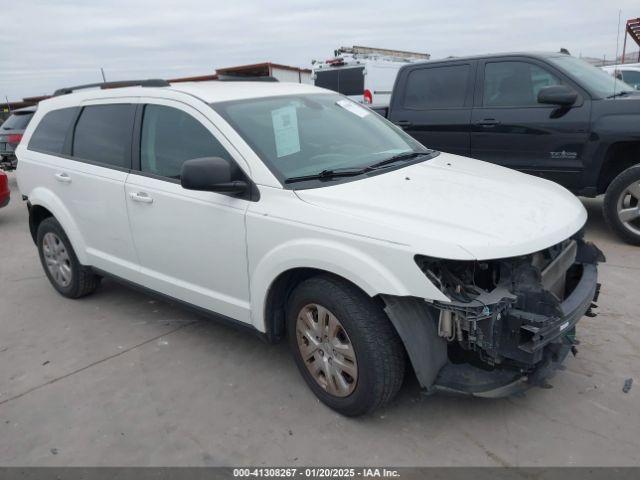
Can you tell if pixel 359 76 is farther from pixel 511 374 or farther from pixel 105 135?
pixel 511 374

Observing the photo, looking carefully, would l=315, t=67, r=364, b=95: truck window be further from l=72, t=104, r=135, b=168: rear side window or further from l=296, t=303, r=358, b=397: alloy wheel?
l=296, t=303, r=358, b=397: alloy wheel

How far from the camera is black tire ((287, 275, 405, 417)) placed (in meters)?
2.60

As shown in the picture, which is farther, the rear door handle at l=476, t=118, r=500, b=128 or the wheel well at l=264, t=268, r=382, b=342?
the rear door handle at l=476, t=118, r=500, b=128

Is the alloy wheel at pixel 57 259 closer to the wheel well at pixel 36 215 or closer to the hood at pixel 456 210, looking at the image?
the wheel well at pixel 36 215

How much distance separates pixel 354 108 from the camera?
399cm

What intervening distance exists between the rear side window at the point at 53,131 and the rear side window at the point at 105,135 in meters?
0.19

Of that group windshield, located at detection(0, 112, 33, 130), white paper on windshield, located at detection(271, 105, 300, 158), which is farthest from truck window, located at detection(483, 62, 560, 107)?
windshield, located at detection(0, 112, 33, 130)

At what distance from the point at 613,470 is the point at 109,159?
12.0 feet

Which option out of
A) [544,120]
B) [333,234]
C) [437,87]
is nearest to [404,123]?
[437,87]

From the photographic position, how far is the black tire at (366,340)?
8.53 feet

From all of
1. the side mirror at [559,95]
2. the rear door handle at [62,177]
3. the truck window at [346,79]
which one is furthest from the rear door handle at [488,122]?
the truck window at [346,79]

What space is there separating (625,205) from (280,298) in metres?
3.99

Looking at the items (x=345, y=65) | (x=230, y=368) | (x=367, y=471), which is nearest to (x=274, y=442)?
(x=367, y=471)

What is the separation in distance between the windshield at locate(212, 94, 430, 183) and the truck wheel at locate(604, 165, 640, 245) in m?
2.52
